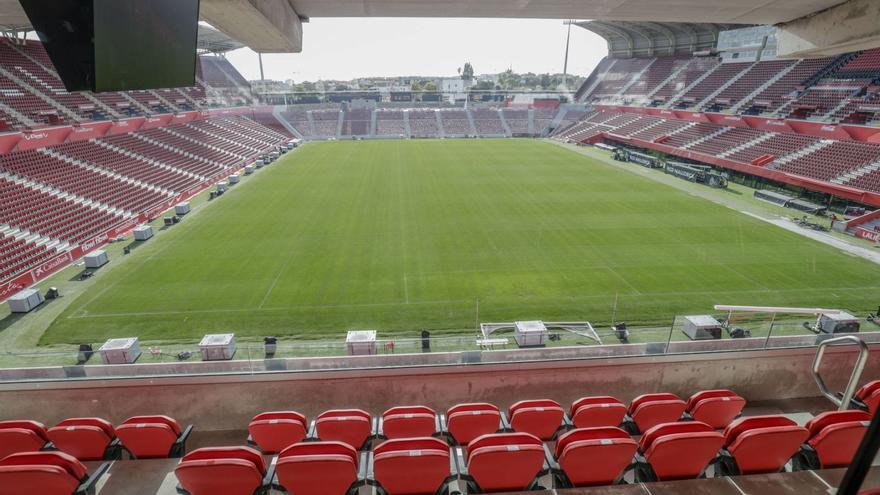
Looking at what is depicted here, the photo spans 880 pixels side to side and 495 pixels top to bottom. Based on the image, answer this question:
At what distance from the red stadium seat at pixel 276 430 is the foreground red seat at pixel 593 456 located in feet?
9.70

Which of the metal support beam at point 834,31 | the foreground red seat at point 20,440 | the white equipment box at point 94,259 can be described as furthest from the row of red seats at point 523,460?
the white equipment box at point 94,259

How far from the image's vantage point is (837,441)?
436 cm

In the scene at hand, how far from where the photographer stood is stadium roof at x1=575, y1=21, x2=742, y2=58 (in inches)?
2224

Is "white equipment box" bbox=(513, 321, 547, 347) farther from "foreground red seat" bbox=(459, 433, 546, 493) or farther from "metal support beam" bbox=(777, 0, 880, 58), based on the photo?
"metal support beam" bbox=(777, 0, 880, 58)

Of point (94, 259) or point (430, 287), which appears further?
point (94, 259)

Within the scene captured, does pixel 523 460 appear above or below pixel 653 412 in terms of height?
above

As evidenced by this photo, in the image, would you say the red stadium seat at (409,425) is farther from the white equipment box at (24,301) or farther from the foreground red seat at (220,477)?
the white equipment box at (24,301)

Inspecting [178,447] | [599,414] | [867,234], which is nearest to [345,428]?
[178,447]

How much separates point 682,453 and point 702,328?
220 inches

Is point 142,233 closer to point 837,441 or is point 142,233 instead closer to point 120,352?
point 120,352

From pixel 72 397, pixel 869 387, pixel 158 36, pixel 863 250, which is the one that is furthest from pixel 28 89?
pixel 863 250

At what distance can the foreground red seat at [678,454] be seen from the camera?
4.13 meters

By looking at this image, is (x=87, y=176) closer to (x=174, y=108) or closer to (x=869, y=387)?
(x=174, y=108)

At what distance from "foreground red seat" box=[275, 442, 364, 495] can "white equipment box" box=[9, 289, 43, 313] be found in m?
15.8
